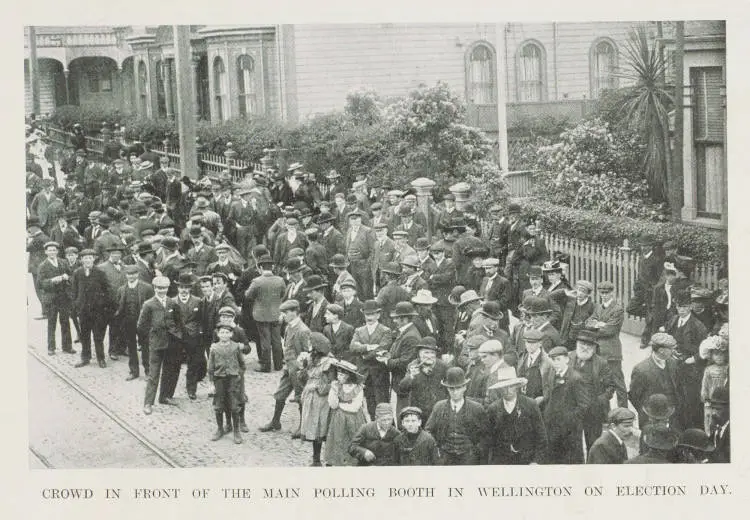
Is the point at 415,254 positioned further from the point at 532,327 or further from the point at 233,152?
the point at 233,152

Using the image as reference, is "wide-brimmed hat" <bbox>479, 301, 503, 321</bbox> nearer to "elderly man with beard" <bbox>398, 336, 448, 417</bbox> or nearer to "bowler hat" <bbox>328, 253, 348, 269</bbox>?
"elderly man with beard" <bbox>398, 336, 448, 417</bbox>

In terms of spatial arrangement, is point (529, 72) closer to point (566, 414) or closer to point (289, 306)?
point (289, 306)

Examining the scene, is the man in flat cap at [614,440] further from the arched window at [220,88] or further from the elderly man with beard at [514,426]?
the arched window at [220,88]

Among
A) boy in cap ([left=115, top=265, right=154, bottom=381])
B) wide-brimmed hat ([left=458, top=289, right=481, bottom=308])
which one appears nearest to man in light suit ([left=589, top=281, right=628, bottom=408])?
wide-brimmed hat ([left=458, top=289, right=481, bottom=308])

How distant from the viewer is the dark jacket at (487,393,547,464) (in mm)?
7738

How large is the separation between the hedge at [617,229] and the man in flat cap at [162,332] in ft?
17.9

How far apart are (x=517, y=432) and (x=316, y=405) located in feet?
5.84

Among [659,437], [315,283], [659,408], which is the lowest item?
[659,437]

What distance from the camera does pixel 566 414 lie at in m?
8.12

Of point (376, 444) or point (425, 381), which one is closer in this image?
point (376, 444)

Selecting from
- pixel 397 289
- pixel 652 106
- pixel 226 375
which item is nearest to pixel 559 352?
pixel 397 289

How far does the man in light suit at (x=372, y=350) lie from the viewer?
9297 mm

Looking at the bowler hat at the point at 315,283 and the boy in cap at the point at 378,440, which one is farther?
the bowler hat at the point at 315,283

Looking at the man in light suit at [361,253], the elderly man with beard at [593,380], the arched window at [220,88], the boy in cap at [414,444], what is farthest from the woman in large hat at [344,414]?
the arched window at [220,88]
